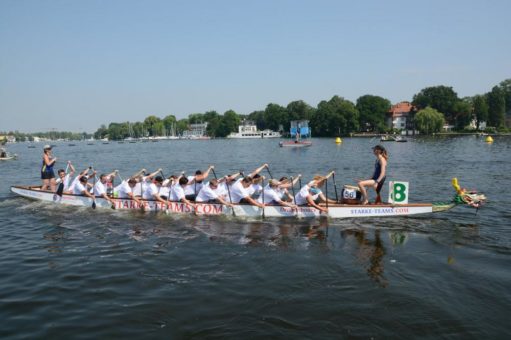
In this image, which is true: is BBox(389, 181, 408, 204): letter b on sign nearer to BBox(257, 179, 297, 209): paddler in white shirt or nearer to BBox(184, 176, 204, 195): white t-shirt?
BBox(257, 179, 297, 209): paddler in white shirt

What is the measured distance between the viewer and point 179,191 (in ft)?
54.0

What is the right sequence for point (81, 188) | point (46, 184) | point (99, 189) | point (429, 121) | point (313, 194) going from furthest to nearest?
1. point (429, 121)
2. point (46, 184)
3. point (81, 188)
4. point (99, 189)
5. point (313, 194)

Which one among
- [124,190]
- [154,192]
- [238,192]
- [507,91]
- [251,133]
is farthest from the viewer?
[251,133]

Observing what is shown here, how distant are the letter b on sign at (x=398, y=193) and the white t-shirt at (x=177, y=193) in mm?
8522

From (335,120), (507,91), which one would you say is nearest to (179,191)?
(335,120)

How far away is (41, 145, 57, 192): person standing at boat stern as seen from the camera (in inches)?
782

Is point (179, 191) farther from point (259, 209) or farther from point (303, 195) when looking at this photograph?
point (303, 195)

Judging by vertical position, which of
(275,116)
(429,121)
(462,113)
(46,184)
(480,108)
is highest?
(275,116)

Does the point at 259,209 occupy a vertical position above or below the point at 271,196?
below

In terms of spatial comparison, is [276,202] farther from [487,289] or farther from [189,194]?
[487,289]

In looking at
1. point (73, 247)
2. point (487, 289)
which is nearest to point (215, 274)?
point (73, 247)

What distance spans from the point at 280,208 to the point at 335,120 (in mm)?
124723

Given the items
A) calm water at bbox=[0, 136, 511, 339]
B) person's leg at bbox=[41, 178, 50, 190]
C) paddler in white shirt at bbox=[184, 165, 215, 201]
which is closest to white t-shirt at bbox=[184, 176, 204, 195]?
paddler in white shirt at bbox=[184, 165, 215, 201]

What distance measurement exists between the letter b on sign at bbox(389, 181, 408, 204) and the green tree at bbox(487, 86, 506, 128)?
126757mm
